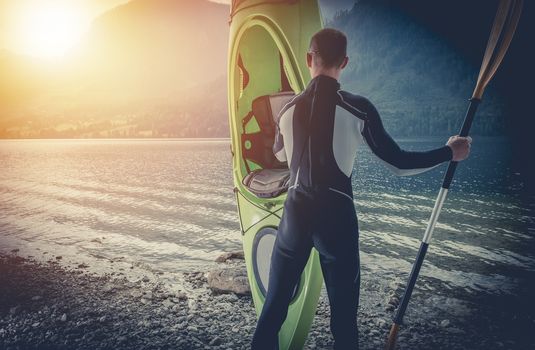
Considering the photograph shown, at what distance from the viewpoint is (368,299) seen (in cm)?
644

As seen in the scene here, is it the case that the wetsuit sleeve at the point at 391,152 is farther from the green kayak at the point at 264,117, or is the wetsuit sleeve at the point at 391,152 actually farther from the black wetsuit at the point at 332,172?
the green kayak at the point at 264,117

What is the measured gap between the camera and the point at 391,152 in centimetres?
247

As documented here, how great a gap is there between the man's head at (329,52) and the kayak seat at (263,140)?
1883 mm

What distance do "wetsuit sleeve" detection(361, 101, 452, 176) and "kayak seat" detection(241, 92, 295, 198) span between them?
1889mm

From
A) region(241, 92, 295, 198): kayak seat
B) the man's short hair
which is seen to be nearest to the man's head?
the man's short hair

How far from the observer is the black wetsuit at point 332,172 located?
247 centimetres

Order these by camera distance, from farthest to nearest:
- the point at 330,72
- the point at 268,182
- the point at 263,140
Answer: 1. the point at 263,140
2. the point at 268,182
3. the point at 330,72

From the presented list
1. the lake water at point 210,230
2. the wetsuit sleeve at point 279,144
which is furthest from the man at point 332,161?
the lake water at point 210,230

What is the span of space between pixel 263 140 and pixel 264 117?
34cm

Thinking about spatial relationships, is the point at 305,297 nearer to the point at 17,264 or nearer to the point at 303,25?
the point at 303,25

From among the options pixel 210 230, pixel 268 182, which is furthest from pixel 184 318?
pixel 210 230

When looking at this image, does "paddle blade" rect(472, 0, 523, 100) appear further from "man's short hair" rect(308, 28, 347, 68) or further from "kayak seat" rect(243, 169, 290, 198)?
"kayak seat" rect(243, 169, 290, 198)

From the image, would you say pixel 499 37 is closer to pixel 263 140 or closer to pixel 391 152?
pixel 391 152

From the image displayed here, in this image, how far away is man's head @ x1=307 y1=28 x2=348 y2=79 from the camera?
250 centimetres
